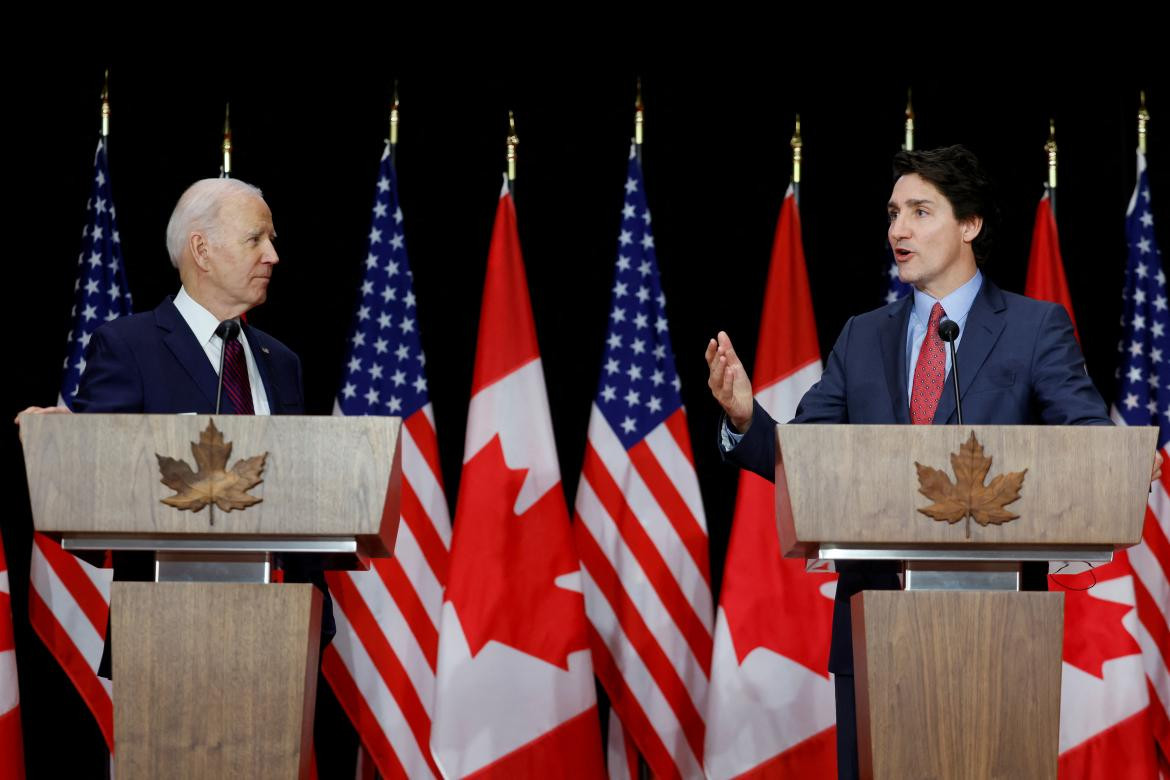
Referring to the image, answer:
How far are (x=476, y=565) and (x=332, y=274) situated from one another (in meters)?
1.18

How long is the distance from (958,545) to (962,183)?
3.35 ft

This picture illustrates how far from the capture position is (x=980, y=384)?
2.75 metres

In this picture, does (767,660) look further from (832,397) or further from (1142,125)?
(1142,125)

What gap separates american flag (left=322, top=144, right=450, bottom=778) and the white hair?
127 centimetres

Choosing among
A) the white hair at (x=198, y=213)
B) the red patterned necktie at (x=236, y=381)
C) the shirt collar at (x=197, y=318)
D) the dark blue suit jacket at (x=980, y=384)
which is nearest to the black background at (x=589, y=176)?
the white hair at (x=198, y=213)

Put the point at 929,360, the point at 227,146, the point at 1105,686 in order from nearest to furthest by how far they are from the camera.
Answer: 1. the point at 929,360
2. the point at 1105,686
3. the point at 227,146

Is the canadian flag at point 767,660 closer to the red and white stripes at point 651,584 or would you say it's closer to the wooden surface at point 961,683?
the red and white stripes at point 651,584

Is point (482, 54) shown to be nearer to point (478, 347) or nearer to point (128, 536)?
point (478, 347)

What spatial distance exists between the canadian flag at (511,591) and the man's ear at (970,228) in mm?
1733

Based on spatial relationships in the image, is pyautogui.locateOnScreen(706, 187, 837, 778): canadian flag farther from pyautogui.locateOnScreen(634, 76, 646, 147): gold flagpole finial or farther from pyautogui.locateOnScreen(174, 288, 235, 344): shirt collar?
pyautogui.locateOnScreen(174, 288, 235, 344): shirt collar

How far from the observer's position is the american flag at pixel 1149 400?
4.40 metres

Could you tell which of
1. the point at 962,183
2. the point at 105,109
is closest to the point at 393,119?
the point at 105,109

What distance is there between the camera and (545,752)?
4.21m

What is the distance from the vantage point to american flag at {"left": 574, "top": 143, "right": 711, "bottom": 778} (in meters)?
4.41
